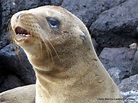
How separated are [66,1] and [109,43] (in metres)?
1.47

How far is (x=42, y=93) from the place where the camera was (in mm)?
5699

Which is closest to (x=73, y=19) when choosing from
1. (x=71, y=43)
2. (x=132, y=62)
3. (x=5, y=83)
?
(x=71, y=43)

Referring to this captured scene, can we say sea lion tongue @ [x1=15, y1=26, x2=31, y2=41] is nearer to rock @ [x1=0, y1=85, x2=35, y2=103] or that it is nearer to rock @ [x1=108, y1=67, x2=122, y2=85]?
rock @ [x1=0, y1=85, x2=35, y2=103]

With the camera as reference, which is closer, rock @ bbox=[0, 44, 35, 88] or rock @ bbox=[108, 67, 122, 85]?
rock @ bbox=[108, 67, 122, 85]

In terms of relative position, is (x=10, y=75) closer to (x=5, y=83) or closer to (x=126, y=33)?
(x=5, y=83)

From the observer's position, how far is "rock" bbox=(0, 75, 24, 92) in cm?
1120

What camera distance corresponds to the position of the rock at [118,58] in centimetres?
1057

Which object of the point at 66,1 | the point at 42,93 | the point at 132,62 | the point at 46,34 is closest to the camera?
the point at 46,34

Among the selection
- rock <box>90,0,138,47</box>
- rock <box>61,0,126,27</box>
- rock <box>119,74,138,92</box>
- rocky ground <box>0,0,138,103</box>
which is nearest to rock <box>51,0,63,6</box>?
rocky ground <box>0,0,138,103</box>

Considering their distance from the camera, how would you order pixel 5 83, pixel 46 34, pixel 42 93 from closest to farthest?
pixel 46 34
pixel 42 93
pixel 5 83

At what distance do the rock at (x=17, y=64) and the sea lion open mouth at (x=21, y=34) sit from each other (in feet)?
17.6

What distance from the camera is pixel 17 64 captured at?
1093cm

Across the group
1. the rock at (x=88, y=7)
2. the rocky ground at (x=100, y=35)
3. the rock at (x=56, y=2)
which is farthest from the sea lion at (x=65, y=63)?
the rock at (x=56, y=2)

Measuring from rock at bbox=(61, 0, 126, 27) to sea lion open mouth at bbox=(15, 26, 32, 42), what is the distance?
6.82m
